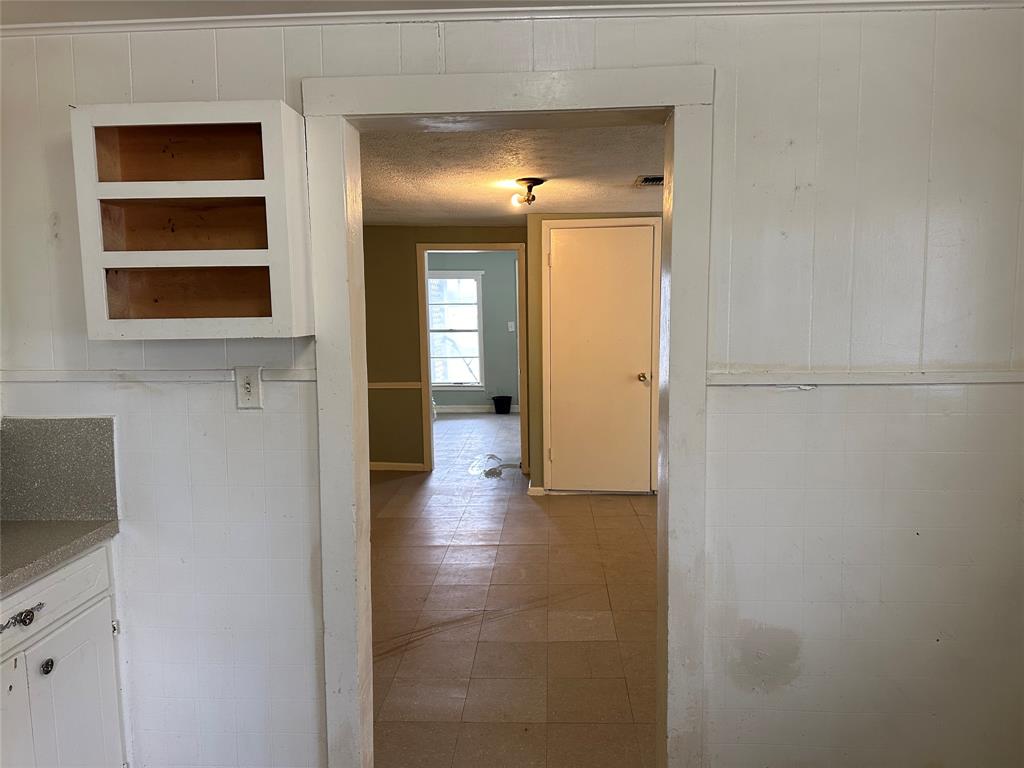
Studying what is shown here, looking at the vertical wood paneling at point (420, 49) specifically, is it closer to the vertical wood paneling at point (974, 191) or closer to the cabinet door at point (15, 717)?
the vertical wood paneling at point (974, 191)

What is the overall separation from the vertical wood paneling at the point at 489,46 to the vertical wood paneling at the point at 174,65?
23.8 inches

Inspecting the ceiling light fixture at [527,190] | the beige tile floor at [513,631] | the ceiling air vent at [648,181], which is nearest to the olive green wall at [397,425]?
the beige tile floor at [513,631]

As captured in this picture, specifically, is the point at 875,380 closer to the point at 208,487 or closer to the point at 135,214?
the point at 208,487

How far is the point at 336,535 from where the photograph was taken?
165 cm

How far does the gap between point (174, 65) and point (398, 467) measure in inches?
178

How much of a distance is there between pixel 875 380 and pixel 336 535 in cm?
143

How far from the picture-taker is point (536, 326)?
15.8 feet

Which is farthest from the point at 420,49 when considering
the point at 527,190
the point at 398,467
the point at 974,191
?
the point at 398,467

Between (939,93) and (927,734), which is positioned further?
(927,734)

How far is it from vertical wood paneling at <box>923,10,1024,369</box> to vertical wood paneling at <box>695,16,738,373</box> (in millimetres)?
479

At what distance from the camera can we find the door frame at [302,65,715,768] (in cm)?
A: 151

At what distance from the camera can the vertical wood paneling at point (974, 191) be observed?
1473 mm

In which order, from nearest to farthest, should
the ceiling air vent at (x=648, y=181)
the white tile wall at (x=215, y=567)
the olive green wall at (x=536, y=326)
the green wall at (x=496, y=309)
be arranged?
the white tile wall at (x=215, y=567)
the ceiling air vent at (x=648, y=181)
the olive green wall at (x=536, y=326)
the green wall at (x=496, y=309)

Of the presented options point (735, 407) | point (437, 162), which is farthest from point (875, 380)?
point (437, 162)
